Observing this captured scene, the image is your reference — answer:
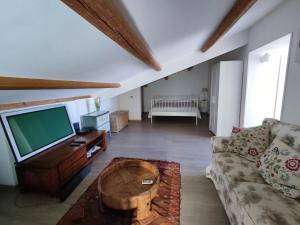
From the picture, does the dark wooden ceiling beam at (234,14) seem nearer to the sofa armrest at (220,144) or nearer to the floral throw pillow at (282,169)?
the floral throw pillow at (282,169)

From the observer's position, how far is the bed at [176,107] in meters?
5.21

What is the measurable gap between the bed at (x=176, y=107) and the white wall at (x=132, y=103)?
1.60 feet

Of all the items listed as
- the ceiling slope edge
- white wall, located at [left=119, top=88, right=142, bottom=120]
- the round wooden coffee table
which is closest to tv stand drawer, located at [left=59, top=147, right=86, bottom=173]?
the round wooden coffee table

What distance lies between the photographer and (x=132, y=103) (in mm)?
5879

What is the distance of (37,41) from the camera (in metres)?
0.97

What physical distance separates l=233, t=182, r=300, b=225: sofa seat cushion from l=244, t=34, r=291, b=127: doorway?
239 centimetres

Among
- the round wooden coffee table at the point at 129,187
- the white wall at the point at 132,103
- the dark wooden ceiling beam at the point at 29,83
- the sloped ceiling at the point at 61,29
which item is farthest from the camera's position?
the white wall at the point at 132,103

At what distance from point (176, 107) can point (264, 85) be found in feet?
9.03

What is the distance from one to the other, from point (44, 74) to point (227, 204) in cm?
211

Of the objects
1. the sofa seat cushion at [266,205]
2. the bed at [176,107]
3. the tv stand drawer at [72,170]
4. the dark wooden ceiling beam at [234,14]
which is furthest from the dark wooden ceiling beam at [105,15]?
the bed at [176,107]

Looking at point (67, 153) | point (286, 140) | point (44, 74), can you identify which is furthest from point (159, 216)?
point (44, 74)

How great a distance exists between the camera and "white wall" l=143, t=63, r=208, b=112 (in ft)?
22.2

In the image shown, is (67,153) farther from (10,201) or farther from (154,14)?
(154,14)

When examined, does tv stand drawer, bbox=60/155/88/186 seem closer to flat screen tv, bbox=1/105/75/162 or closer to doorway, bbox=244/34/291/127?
flat screen tv, bbox=1/105/75/162
